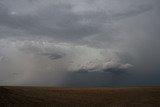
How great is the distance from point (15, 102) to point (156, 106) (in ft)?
117

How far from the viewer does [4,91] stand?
6862 centimetres

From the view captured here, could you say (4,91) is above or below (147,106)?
above

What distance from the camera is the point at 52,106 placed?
63.7 meters

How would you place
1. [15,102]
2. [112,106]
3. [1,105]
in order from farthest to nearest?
[112,106] < [15,102] < [1,105]

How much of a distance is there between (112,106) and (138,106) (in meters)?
6.95

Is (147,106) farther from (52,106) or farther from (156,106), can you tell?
(52,106)

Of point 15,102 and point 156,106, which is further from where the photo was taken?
point 156,106

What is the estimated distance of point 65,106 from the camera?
6544 centimetres

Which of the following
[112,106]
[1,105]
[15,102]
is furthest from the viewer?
[112,106]

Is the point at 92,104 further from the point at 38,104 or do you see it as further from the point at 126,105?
the point at 38,104

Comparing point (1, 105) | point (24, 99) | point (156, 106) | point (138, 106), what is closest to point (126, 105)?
point (138, 106)

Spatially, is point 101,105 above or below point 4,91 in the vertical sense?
below

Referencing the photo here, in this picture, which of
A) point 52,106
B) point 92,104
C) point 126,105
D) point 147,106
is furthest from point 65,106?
point 147,106

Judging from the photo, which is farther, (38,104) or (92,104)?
(92,104)
